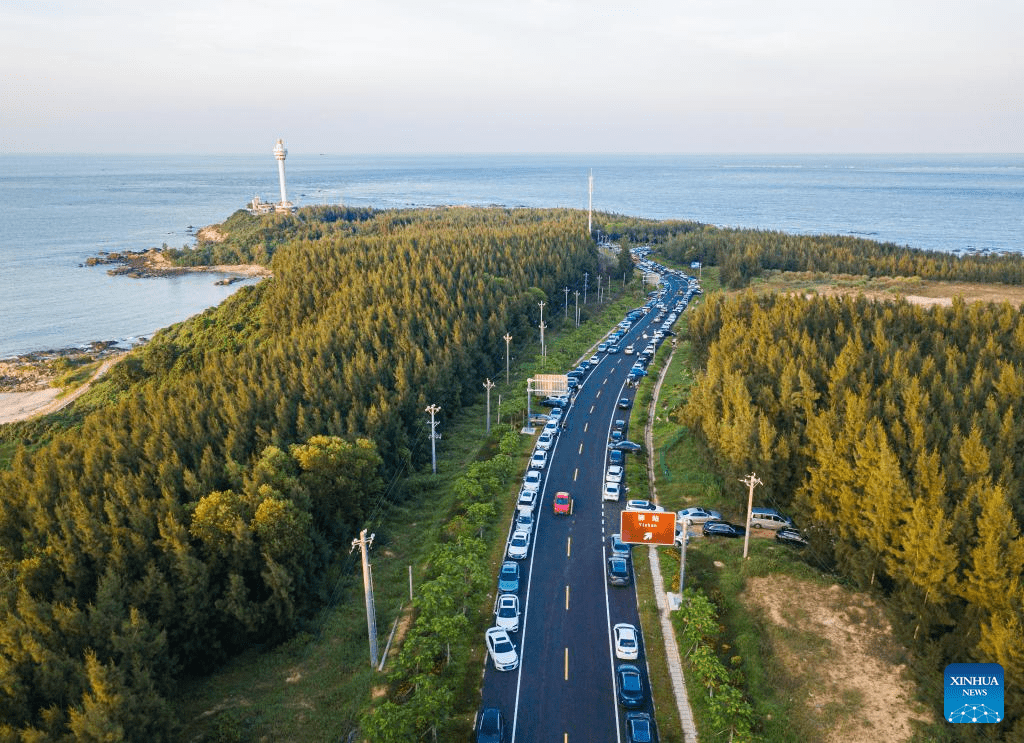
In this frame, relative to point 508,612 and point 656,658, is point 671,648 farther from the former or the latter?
point 508,612

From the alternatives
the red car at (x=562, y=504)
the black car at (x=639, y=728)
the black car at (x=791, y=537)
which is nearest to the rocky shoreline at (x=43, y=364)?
the red car at (x=562, y=504)

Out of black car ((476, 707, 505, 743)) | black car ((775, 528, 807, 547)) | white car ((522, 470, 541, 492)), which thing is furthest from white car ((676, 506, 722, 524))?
black car ((476, 707, 505, 743))

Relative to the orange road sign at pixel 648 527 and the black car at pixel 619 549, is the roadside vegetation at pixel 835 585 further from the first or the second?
the orange road sign at pixel 648 527

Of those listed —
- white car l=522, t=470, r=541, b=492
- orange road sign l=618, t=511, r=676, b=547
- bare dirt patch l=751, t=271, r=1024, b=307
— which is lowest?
white car l=522, t=470, r=541, b=492

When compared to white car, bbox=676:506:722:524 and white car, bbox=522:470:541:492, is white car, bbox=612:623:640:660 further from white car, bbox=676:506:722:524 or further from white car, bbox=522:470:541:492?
white car, bbox=522:470:541:492

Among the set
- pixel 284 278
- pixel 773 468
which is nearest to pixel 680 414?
pixel 773 468

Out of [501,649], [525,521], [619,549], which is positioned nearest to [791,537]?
[619,549]

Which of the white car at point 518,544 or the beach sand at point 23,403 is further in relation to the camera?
the beach sand at point 23,403
